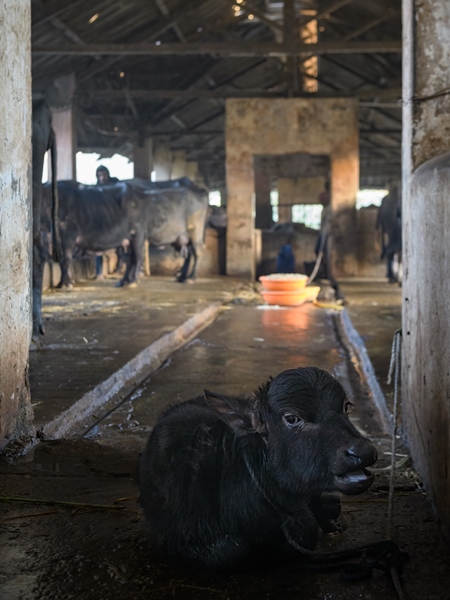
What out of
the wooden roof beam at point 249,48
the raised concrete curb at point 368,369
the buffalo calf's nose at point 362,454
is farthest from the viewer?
the wooden roof beam at point 249,48

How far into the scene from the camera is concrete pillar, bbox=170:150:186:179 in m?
27.9

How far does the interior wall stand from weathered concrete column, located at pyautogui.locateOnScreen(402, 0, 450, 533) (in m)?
13.6

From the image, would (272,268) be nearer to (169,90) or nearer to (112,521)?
(169,90)

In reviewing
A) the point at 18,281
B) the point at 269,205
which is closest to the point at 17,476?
the point at 18,281

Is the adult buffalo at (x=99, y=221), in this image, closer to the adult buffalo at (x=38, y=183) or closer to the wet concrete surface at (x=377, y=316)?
the wet concrete surface at (x=377, y=316)

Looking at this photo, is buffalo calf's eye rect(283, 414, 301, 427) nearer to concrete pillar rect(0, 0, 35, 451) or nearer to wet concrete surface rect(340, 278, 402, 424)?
concrete pillar rect(0, 0, 35, 451)

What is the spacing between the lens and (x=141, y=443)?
4.27 meters

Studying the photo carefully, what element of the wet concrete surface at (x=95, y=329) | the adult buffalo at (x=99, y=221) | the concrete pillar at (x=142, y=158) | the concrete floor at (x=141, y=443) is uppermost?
the concrete pillar at (x=142, y=158)

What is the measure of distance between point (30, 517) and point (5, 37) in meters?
2.19

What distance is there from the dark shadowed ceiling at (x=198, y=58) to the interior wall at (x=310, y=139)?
1.79 feet

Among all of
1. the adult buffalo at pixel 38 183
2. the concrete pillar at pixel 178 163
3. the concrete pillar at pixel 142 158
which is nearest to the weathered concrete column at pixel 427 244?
the adult buffalo at pixel 38 183

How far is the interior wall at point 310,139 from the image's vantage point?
17578mm

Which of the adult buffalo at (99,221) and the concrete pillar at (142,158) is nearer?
the adult buffalo at (99,221)

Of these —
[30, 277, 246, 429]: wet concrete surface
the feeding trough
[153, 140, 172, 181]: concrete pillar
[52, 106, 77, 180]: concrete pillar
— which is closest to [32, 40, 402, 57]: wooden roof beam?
[52, 106, 77, 180]: concrete pillar
